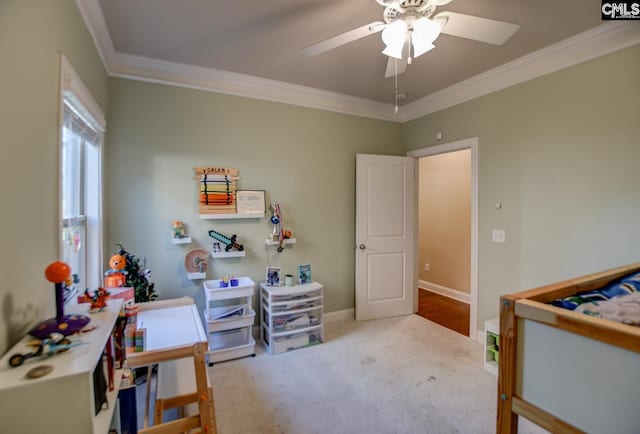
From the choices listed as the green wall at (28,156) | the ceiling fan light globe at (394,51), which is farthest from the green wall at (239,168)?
the ceiling fan light globe at (394,51)

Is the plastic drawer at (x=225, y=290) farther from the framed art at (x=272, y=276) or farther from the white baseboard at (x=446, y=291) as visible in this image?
the white baseboard at (x=446, y=291)

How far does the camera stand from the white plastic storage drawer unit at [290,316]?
2.82 meters

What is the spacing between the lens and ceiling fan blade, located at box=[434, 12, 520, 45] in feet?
4.81

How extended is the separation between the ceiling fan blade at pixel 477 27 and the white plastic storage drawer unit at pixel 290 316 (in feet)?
7.71

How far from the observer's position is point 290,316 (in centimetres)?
293

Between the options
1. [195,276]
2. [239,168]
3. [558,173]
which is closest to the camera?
[558,173]

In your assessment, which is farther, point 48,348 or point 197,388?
point 197,388

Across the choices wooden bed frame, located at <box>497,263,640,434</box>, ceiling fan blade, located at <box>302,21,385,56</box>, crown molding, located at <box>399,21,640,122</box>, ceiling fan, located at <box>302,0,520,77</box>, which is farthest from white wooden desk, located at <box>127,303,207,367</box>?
crown molding, located at <box>399,21,640,122</box>

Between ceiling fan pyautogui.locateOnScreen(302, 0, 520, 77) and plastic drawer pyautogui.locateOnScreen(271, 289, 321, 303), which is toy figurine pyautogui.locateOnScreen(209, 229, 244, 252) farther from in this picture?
ceiling fan pyautogui.locateOnScreen(302, 0, 520, 77)

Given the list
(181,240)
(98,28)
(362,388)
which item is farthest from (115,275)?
(362,388)

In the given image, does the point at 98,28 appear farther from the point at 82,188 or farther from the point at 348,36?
the point at 348,36

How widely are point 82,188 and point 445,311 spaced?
4028mm

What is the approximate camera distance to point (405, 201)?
12.3 feet

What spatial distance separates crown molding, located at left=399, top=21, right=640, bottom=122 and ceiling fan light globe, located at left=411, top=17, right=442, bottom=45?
1.47m
